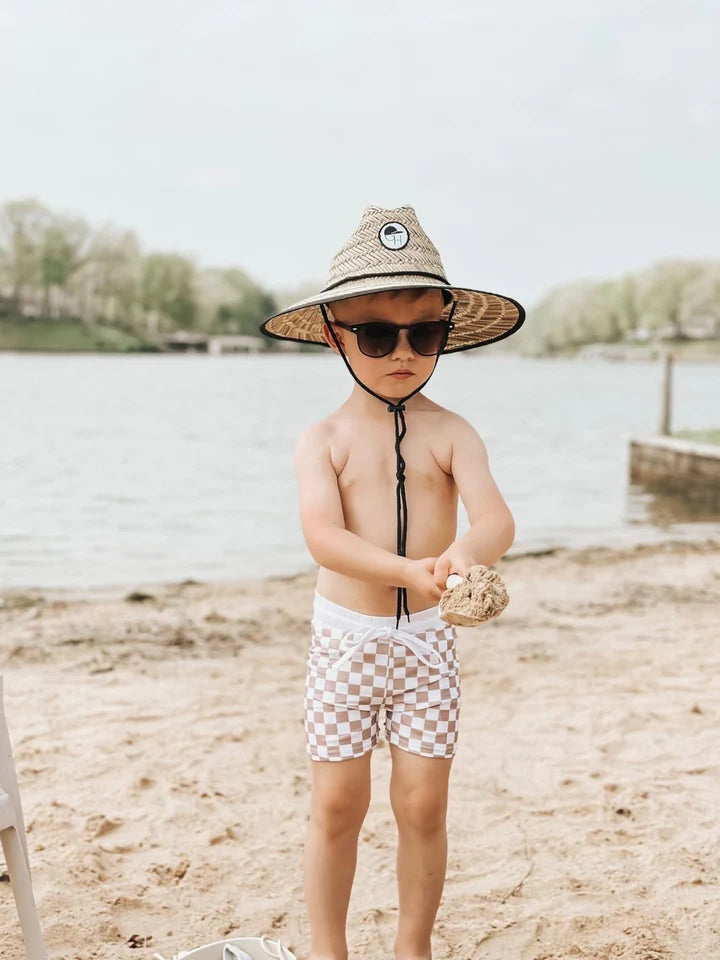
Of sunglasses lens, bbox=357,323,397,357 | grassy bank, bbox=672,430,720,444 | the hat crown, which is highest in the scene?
the hat crown

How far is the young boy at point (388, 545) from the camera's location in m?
2.24

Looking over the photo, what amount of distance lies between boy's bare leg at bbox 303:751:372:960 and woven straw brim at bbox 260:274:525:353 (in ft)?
3.61

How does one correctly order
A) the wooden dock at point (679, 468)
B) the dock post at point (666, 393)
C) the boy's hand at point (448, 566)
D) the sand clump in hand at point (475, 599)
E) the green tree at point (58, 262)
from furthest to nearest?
1. the green tree at point (58, 262)
2. the dock post at point (666, 393)
3. the wooden dock at point (679, 468)
4. the boy's hand at point (448, 566)
5. the sand clump in hand at point (475, 599)

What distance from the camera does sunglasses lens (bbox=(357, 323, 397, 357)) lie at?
86.6 inches

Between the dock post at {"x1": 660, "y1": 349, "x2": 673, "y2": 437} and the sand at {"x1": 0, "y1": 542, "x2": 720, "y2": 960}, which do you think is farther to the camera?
the dock post at {"x1": 660, "y1": 349, "x2": 673, "y2": 437}

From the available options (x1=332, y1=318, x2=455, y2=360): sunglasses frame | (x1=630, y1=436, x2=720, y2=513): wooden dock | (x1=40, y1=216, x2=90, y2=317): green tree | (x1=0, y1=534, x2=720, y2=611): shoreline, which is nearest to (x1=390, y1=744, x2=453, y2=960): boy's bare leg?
(x1=332, y1=318, x2=455, y2=360): sunglasses frame

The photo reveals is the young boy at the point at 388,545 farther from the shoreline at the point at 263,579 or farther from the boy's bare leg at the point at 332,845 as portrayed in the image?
the shoreline at the point at 263,579

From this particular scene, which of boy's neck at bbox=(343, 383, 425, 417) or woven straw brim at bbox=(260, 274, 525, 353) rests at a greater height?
woven straw brim at bbox=(260, 274, 525, 353)

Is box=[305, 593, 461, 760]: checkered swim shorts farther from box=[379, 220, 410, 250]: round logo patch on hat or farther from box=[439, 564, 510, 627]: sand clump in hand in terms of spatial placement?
box=[379, 220, 410, 250]: round logo patch on hat

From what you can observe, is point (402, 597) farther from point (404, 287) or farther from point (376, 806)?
point (376, 806)

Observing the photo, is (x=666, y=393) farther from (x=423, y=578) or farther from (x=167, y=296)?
(x=167, y=296)

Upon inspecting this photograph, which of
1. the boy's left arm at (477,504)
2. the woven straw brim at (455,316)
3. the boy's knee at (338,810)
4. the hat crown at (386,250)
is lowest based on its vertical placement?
the boy's knee at (338,810)

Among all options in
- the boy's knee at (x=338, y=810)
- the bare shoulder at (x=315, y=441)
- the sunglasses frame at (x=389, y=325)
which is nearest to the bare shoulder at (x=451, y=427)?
the sunglasses frame at (x=389, y=325)

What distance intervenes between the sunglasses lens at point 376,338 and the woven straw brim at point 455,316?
90 mm
